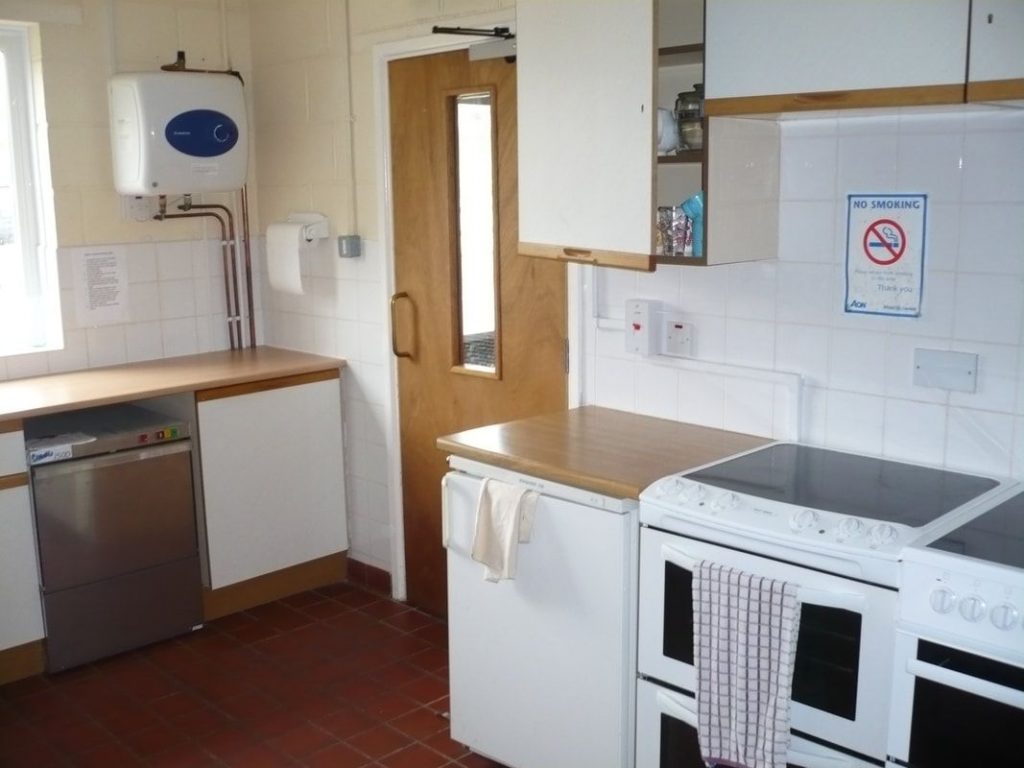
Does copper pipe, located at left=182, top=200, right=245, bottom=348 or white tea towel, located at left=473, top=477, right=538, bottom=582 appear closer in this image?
white tea towel, located at left=473, top=477, right=538, bottom=582

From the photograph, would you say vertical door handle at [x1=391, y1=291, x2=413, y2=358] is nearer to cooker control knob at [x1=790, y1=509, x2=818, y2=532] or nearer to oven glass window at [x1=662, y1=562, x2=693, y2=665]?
oven glass window at [x1=662, y1=562, x2=693, y2=665]

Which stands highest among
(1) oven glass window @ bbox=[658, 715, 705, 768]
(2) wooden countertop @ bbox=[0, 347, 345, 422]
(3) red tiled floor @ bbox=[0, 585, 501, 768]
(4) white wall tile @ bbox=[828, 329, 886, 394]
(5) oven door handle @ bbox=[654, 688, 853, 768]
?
(4) white wall tile @ bbox=[828, 329, 886, 394]

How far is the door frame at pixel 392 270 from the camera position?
334cm

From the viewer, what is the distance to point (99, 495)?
358cm

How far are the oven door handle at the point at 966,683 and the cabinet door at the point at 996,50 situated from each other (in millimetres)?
1070

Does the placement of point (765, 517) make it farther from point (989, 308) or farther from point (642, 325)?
point (642, 325)

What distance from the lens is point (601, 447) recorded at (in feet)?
9.29

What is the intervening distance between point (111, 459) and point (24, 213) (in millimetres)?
1089

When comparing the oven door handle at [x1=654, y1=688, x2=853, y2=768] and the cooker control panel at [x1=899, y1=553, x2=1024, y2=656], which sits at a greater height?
the cooker control panel at [x1=899, y1=553, x2=1024, y2=656]

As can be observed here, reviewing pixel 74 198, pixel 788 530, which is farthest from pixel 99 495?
pixel 788 530

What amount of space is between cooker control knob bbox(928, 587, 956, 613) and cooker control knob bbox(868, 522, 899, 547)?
14cm

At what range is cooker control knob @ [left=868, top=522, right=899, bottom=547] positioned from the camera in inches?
82.4

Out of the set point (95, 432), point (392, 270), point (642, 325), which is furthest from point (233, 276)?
point (642, 325)

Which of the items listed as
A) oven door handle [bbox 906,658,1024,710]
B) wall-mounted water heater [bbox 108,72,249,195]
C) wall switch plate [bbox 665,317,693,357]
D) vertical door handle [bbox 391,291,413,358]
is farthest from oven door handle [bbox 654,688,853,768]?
wall-mounted water heater [bbox 108,72,249,195]
